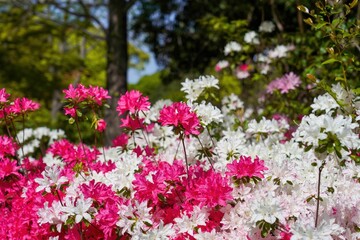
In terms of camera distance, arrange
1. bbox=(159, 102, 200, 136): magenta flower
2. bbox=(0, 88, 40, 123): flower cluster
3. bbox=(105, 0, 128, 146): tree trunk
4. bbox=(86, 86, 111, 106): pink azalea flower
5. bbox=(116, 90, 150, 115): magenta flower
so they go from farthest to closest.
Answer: bbox=(105, 0, 128, 146): tree trunk, bbox=(0, 88, 40, 123): flower cluster, bbox=(86, 86, 111, 106): pink azalea flower, bbox=(116, 90, 150, 115): magenta flower, bbox=(159, 102, 200, 136): magenta flower

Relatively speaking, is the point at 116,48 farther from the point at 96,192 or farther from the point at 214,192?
the point at 214,192

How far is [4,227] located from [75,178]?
52cm

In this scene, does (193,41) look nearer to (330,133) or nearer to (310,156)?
(310,156)

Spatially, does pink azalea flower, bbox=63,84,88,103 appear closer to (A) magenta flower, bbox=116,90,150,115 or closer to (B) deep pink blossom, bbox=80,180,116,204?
(A) magenta flower, bbox=116,90,150,115

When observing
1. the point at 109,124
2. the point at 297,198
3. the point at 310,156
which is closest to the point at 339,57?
the point at 310,156

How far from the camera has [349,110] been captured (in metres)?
2.80

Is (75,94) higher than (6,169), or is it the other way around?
(75,94)

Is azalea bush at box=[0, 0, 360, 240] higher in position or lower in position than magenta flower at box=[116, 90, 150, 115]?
lower

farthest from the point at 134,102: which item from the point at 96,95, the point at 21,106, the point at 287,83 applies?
the point at 287,83

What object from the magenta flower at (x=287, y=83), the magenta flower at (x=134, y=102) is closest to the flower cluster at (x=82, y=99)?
the magenta flower at (x=134, y=102)

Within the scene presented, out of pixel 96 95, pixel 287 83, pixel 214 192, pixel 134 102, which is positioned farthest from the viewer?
pixel 287 83

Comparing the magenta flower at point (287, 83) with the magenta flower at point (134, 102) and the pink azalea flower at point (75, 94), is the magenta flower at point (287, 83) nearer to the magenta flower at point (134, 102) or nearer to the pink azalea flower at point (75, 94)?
the magenta flower at point (134, 102)

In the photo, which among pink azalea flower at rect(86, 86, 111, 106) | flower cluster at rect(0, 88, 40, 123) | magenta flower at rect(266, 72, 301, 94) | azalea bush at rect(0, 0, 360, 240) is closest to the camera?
azalea bush at rect(0, 0, 360, 240)

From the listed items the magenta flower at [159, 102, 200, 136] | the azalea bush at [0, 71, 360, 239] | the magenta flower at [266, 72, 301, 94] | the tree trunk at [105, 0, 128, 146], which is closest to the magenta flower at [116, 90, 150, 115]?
the azalea bush at [0, 71, 360, 239]
